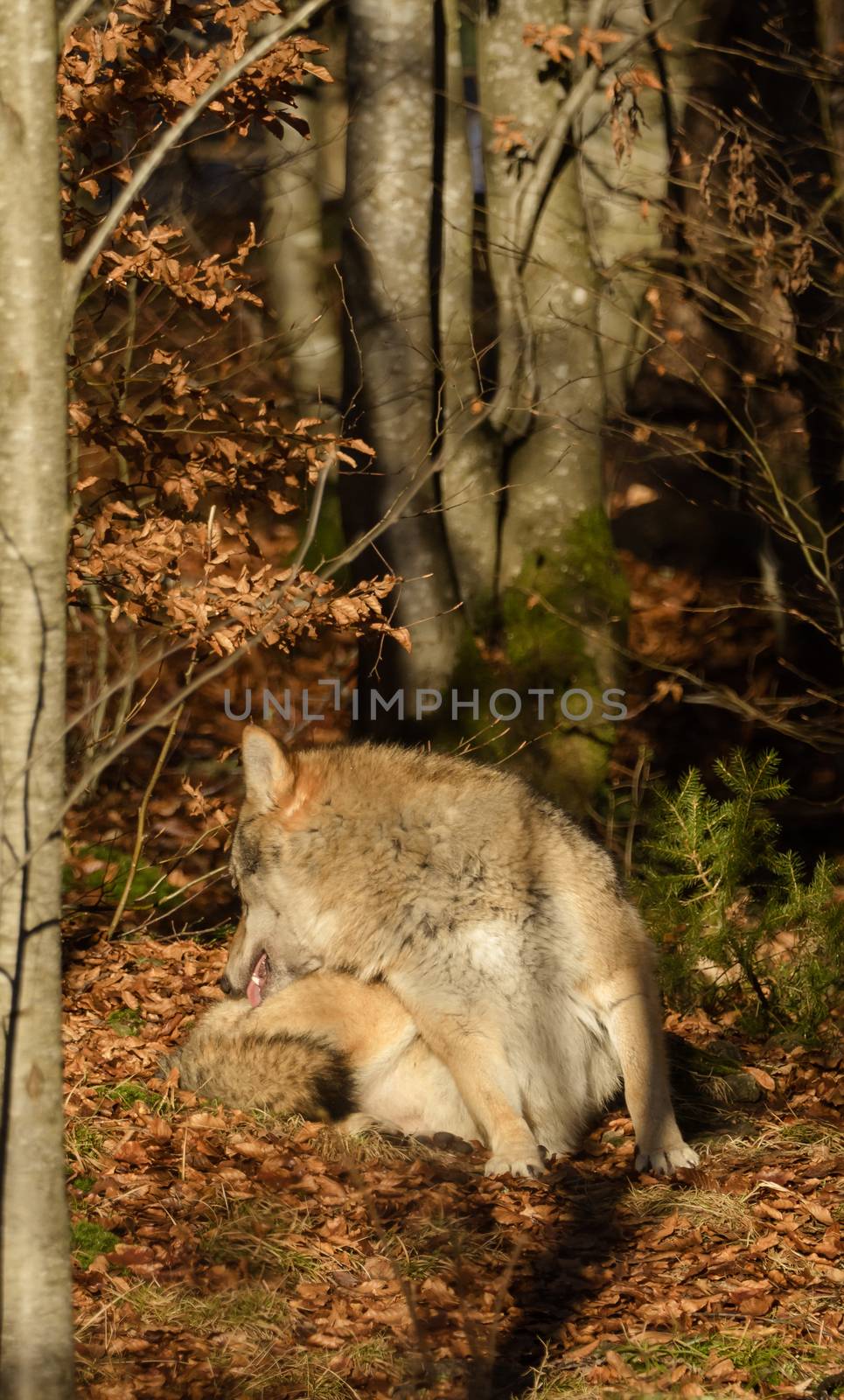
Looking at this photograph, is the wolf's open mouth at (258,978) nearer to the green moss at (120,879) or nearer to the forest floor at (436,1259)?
the forest floor at (436,1259)

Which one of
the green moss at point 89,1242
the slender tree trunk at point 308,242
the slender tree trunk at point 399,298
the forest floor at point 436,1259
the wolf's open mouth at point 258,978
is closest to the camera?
the forest floor at point 436,1259

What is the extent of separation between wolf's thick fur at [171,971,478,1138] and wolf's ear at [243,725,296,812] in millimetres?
800

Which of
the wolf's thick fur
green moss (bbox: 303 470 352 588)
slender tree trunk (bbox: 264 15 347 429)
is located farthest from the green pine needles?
slender tree trunk (bbox: 264 15 347 429)

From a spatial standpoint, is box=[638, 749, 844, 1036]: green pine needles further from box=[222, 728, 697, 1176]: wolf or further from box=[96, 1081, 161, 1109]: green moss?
box=[96, 1081, 161, 1109]: green moss

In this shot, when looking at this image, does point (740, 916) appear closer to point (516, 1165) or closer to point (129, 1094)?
point (516, 1165)

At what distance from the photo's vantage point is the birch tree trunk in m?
3.09

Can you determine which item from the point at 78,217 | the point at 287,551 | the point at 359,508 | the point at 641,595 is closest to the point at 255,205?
the point at 287,551

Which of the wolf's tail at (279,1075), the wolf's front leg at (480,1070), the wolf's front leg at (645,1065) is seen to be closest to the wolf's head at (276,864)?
the wolf's tail at (279,1075)

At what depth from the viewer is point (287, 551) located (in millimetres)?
13250

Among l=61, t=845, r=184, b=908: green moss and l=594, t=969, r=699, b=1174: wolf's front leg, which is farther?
l=61, t=845, r=184, b=908: green moss

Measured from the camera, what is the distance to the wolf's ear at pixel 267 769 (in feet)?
19.7

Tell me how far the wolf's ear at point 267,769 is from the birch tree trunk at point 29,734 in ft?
9.25

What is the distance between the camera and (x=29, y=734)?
3.13 meters

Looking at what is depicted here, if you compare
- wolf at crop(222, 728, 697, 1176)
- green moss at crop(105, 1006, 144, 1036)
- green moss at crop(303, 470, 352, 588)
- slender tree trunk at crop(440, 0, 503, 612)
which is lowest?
green moss at crop(105, 1006, 144, 1036)
